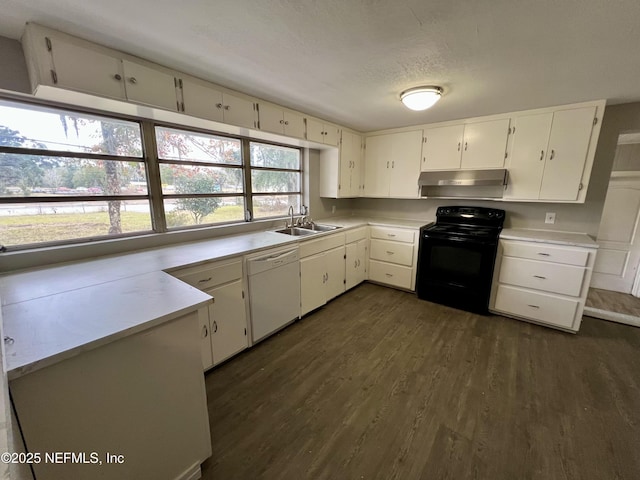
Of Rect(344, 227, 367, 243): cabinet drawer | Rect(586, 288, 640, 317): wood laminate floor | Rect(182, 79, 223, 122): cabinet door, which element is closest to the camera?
Rect(182, 79, 223, 122): cabinet door

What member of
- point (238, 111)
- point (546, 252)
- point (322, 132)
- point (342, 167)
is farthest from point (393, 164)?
point (238, 111)

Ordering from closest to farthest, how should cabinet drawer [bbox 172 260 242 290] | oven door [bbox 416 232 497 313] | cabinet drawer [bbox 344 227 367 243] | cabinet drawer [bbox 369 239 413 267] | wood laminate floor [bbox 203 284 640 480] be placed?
1. wood laminate floor [bbox 203 284 640 480]
2. cabinet drawer [bbox 172 260 242 290]
3. oven door [bbox 416 232 497 313]
4. cabinet drawer [bbox 344 227 367 243]
5. cabinet drawer [bbox 369 239 413 267]

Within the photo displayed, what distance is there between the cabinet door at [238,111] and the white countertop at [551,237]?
9.67ft

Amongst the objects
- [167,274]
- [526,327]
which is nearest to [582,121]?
[526,327]

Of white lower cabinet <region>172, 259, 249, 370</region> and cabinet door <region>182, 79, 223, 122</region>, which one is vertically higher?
cabinet door <region>182, 79, 223, 122</region>

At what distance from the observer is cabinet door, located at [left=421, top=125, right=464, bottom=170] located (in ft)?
10.7

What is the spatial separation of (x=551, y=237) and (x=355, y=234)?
216cm

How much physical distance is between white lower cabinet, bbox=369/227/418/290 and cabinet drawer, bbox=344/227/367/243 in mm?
160

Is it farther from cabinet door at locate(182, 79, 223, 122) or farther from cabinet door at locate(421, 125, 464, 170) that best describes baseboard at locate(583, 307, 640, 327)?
cabinet door at locate(182, 79, 223, 122)

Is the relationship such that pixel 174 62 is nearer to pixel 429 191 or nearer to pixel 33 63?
pixel 33 63

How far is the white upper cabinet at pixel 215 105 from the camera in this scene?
6.47 feet

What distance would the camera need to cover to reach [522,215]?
3195 millimetres

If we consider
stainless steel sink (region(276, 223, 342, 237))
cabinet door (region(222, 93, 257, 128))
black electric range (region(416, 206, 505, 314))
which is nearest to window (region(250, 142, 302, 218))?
stainless steel sink (region(276, 223, 342, 237))

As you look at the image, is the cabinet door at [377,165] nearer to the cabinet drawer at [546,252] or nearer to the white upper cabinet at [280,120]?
the white upper cabinet at [280,120]
